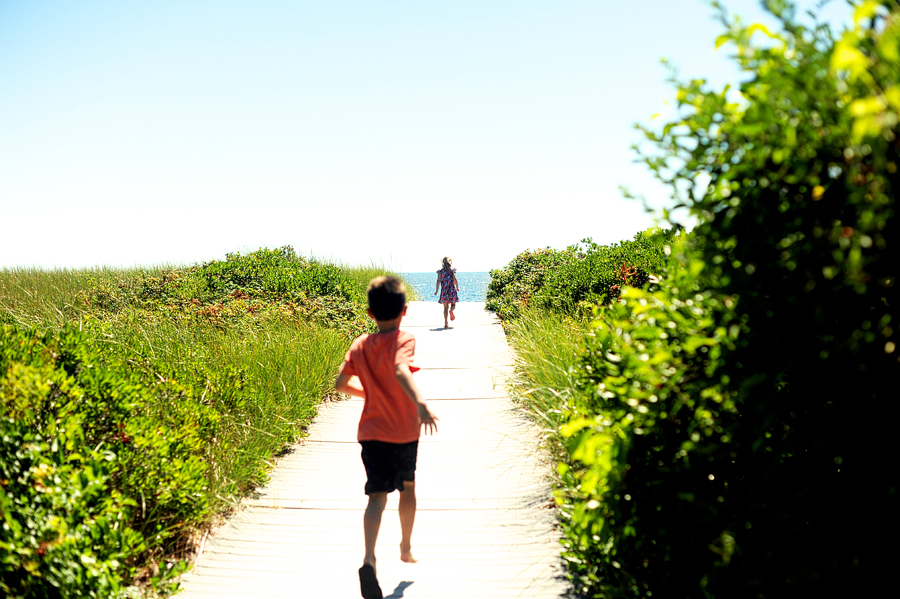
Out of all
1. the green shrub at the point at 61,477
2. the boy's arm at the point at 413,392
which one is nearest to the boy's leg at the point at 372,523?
the boy's arm at the point at 413,392

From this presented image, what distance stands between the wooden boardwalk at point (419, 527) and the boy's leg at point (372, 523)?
14.0 inches

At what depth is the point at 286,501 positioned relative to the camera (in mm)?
5180

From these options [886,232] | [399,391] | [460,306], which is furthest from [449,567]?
[460,306]

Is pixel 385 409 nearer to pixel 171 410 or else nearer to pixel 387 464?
pixel 387 464

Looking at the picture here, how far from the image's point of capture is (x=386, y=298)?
3.84 m

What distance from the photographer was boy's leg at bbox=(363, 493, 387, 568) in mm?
3688

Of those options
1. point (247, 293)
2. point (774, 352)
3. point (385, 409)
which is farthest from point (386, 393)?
point (247, 293)

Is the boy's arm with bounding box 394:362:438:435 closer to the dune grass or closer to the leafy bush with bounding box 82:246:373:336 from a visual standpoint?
the dune grass

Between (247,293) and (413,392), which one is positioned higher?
(247,293)

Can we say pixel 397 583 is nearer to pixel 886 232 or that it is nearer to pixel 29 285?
pixel 886 232

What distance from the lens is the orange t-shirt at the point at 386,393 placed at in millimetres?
3787

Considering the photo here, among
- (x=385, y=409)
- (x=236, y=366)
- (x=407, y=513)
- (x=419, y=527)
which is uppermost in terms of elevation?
(x=385, y=409)

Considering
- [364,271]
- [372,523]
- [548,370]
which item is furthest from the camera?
[364,271]

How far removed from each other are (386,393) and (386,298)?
584mm
